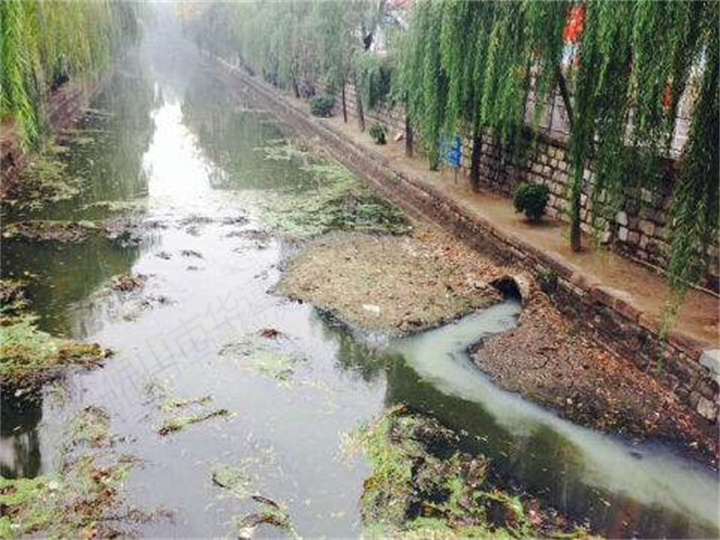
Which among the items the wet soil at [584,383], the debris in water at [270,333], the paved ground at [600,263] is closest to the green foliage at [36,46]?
the debris in water at [270,333]

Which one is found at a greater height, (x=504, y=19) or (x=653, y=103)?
(x=504, y=19)

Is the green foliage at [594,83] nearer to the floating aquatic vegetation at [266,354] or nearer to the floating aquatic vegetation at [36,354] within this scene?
the floating aquatic vegetation at [266,354]

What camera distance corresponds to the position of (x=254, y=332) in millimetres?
9328

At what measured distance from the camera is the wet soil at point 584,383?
283 inches

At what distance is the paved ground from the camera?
8102 millimetres

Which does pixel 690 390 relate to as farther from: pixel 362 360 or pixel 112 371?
pixel 112 371

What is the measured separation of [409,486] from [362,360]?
273cm

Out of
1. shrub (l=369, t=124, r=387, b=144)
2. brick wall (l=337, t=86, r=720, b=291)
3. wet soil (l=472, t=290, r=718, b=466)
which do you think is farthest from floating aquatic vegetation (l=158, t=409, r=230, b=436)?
shrub (l=369, t=124, r=387, b=144)

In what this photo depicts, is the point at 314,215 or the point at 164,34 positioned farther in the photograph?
the point at 164,34

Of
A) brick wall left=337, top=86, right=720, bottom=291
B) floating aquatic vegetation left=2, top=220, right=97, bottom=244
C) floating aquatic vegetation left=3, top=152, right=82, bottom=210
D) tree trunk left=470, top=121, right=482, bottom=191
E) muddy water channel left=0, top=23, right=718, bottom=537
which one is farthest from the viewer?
floating aquatic vegetation left=3, top=152, right=82, bottom=210

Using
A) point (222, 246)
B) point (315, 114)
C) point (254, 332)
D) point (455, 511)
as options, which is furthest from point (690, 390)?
point (315, 114)

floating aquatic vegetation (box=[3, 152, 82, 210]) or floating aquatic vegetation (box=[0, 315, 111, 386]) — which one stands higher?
A: floating aquatic vegetation (box=[3, 152, 82, 210])

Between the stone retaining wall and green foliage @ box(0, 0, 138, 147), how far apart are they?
742 centimetres

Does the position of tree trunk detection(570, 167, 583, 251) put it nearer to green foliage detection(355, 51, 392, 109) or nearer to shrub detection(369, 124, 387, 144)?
shrub detection(369, 124, 387, 144)
